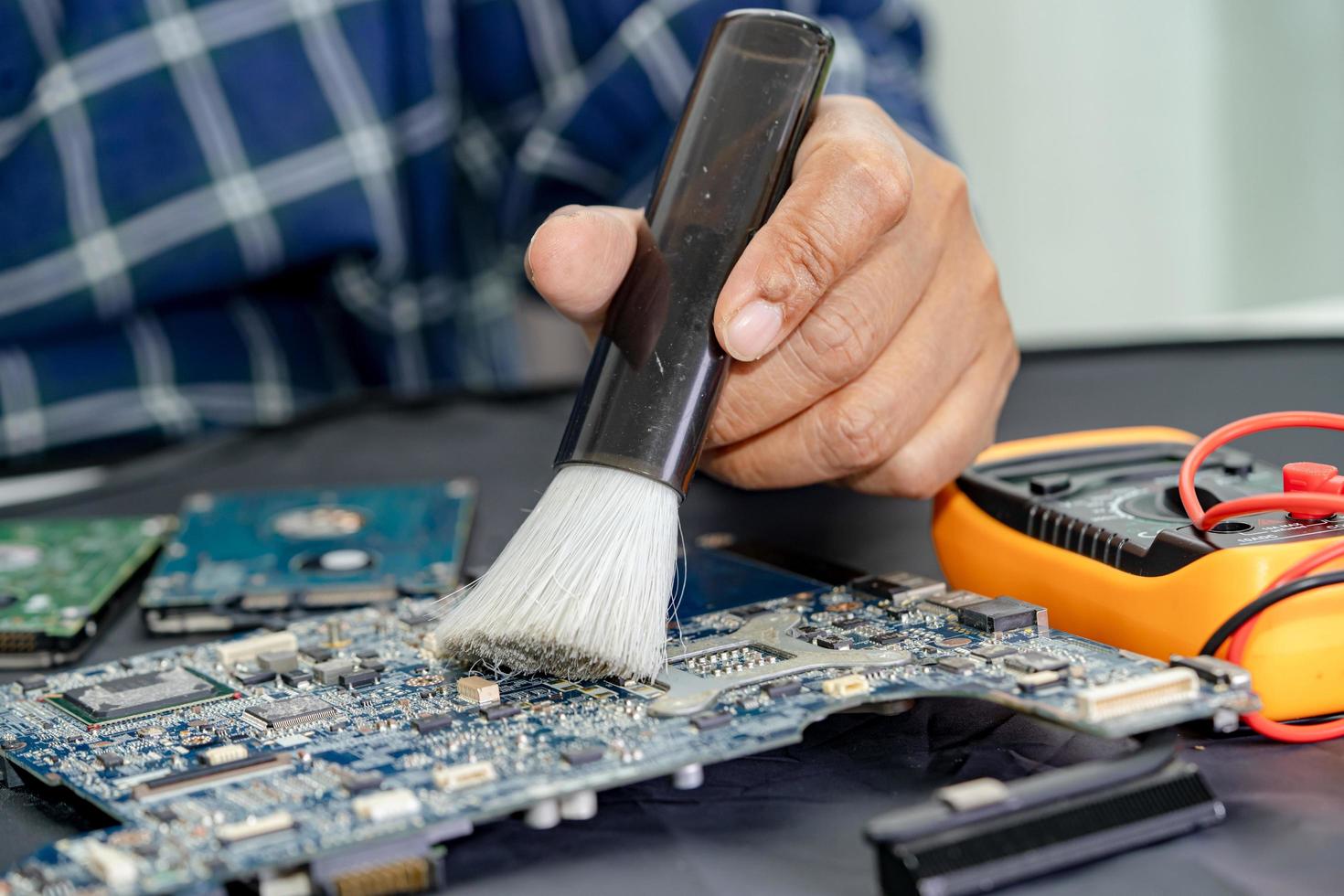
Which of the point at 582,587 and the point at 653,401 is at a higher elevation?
the point at 653,401

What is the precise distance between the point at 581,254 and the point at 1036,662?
0.47m

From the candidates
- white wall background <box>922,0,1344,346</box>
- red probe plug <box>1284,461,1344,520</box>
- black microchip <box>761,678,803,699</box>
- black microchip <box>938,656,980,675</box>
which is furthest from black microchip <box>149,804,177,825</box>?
white wall background <box>922,0,1344,346</box>

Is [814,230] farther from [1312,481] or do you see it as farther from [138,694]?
[138,694]

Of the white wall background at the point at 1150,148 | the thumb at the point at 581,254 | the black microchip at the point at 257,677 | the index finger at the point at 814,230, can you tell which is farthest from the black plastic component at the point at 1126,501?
the white wall background at the point at 1150,148

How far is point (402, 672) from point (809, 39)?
0.61 metres

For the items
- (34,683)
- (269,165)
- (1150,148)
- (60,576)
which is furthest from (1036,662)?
(1150,148)

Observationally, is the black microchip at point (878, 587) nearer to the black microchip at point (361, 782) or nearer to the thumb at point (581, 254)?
the thumb at point (581, 254)

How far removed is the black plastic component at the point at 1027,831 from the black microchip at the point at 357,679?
401 mm

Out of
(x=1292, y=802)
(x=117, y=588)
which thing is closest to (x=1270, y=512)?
(x=1292, y=802)

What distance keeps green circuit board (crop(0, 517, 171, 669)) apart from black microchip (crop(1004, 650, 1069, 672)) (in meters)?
0.81

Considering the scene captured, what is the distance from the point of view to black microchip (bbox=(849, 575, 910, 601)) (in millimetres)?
1017

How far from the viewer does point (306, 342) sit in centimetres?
221

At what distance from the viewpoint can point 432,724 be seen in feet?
2.72

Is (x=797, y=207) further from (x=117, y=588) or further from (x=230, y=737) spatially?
(x=117, y=588)
